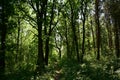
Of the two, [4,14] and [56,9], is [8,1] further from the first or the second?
[56,9]

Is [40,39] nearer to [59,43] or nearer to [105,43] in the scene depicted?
[59,43]

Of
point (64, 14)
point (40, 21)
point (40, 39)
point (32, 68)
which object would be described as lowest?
point (32, 68)

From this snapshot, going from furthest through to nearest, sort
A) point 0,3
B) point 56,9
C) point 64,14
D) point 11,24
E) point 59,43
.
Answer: point 59,43 → point 64,14 → point 56,9 → point 11,24 → point 0,3

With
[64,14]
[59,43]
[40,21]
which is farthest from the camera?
[59,43]

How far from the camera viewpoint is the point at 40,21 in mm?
24172

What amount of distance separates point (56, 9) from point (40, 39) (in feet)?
26.0

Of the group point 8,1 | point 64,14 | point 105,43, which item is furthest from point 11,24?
point 105,43

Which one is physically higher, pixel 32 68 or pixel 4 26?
pixel 4 26

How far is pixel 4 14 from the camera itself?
19.2 meters

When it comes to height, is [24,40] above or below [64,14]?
below

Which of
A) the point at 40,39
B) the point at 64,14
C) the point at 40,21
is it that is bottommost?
the point at 40,39

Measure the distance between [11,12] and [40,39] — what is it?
5.87 meters

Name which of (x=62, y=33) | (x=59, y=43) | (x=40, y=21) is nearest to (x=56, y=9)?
(x=40, y=21)

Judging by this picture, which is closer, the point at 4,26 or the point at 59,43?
the point at 4,26
